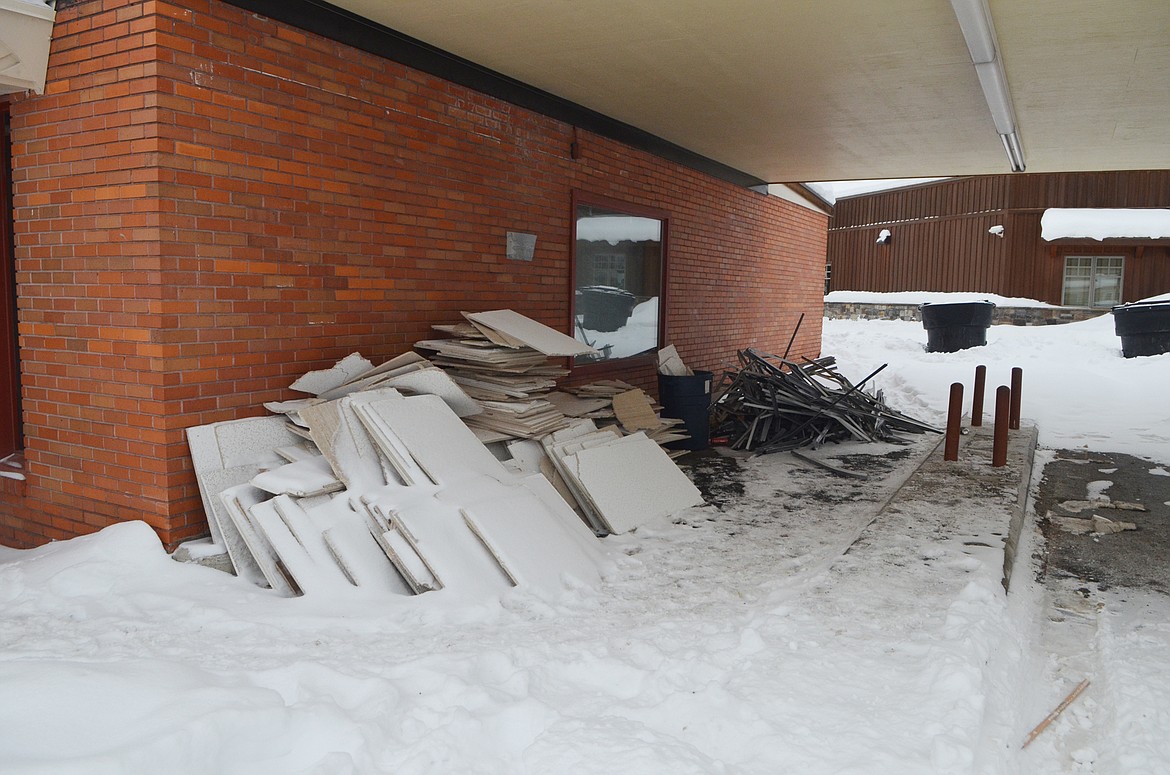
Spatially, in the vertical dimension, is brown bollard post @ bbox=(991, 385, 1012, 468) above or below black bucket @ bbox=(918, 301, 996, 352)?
below

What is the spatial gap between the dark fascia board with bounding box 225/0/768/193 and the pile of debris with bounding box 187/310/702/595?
5.95 ft

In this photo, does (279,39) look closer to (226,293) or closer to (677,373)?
(226,293)

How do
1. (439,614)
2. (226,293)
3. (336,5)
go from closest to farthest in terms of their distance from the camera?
(439,614) < (226,293) < (336,5)

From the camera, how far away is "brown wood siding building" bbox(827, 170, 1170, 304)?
23453mm

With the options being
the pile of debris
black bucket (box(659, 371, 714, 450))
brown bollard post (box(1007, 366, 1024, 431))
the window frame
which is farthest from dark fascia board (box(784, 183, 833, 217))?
the pile of debris

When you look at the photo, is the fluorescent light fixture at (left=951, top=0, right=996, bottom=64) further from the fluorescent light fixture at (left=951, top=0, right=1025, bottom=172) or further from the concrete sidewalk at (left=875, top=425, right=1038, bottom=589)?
the concrete sidewalk at (left=875, top=425, right=1038, bottom=589)

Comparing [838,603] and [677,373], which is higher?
[677,373]

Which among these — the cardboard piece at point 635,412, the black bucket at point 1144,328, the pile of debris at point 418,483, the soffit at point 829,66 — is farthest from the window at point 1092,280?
the pile of debris at point 418,483

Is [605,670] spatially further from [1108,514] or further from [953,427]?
[953,427]

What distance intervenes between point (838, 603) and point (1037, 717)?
1037 mm

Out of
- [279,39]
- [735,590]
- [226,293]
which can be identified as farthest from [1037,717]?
[279,39]

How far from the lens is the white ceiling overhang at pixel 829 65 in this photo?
4918mm

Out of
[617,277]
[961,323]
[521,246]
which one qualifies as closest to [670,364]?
[617,277]

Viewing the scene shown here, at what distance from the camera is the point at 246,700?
2.74m
